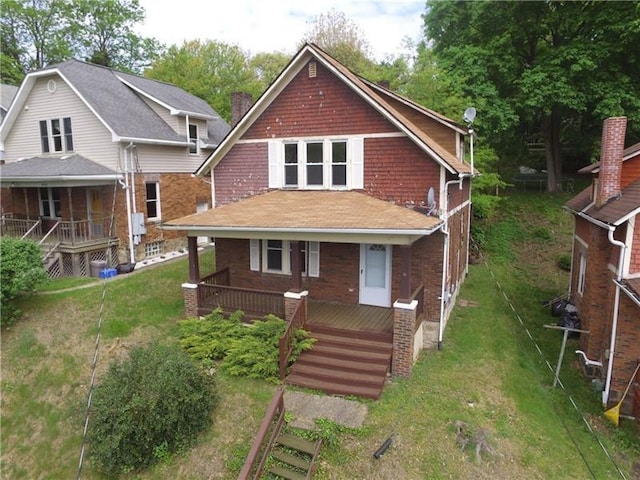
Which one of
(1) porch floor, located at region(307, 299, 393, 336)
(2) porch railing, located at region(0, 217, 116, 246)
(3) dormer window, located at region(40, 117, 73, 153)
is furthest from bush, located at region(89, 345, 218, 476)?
(3) dormer window, located at region(40, 117, 73, 153)

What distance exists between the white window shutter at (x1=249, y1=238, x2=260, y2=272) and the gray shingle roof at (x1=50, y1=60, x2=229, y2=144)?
25.2 ft

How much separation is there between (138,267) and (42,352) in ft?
19.6

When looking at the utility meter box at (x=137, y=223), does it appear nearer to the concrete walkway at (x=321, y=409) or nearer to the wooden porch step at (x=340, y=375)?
the wooden porch step at (x=340, y=375)

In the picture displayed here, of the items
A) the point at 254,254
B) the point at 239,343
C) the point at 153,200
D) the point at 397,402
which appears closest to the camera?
the point at 397,402

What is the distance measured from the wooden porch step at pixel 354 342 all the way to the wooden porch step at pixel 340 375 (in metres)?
0.71

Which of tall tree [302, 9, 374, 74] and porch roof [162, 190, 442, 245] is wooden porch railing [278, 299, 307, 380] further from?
→ tall tree [302, 9, 374, 74]

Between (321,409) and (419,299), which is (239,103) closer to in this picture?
(419,299)

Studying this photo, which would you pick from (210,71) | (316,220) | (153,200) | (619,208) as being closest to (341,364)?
(316,220)

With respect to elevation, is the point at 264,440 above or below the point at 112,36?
below

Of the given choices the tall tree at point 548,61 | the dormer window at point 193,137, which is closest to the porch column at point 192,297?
the dormer window at point 193,137

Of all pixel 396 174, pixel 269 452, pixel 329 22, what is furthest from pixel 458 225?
pixel 329 22

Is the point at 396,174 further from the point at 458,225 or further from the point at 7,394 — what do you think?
the point at 7,394

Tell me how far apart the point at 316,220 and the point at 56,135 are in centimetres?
1494

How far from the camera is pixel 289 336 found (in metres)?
9.88
